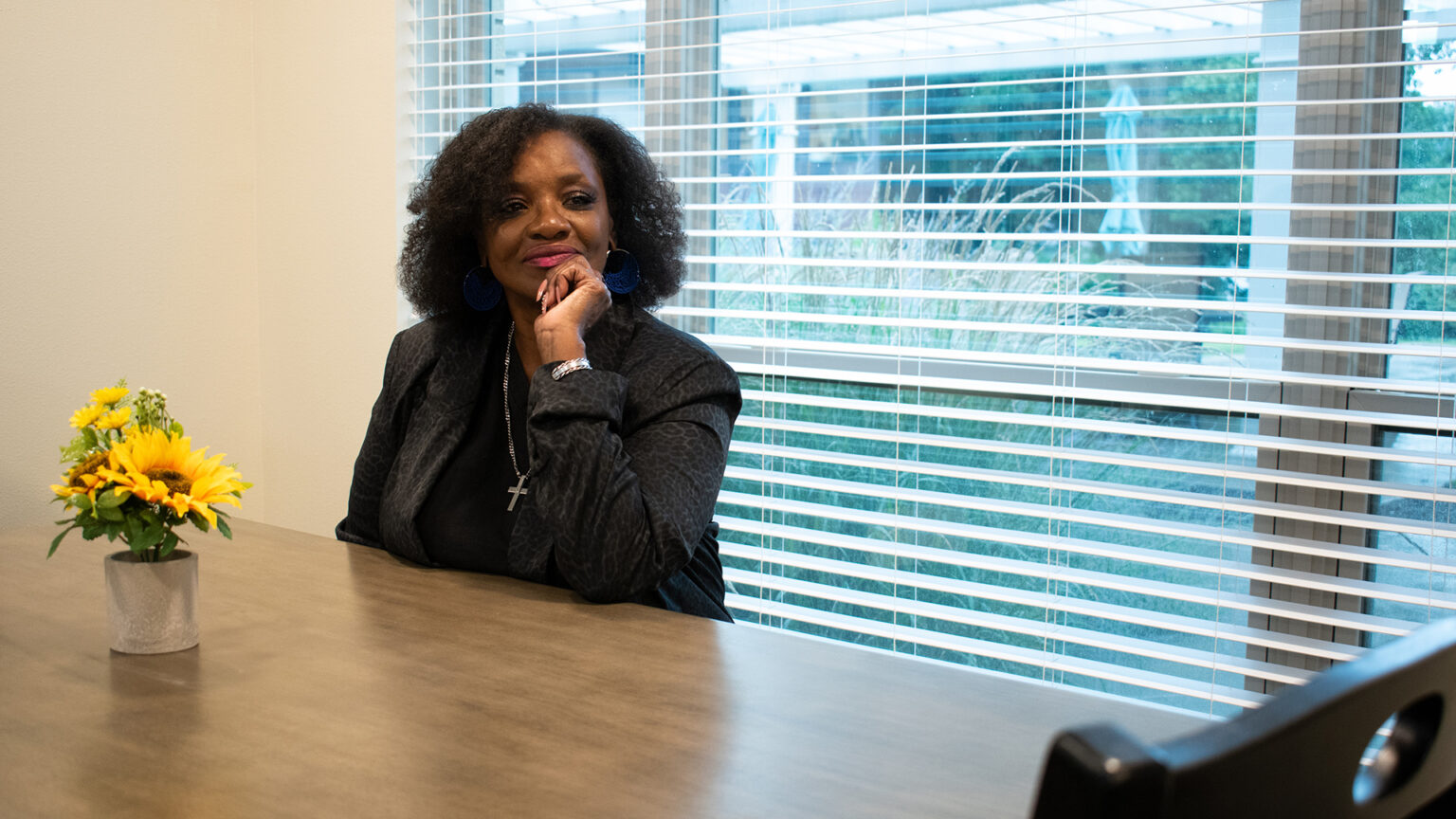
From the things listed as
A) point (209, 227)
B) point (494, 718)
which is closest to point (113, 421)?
point (494, 718)

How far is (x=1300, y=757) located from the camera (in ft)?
1.54

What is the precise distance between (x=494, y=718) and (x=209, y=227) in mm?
2561

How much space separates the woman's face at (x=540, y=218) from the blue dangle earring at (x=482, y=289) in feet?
0.22

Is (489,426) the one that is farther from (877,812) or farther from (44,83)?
(44,83)

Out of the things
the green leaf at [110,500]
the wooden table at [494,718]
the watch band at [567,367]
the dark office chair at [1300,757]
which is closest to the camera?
the dark office chair at [1300,757]

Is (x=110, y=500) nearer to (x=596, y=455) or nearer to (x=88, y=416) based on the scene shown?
(x=88, y=416)

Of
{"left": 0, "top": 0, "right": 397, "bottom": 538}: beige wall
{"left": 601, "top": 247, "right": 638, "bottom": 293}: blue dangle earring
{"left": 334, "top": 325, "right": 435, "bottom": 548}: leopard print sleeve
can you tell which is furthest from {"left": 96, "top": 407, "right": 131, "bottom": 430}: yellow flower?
{"left": 0, "top": 0, "right": 397, "bottom": 538}: beige wall

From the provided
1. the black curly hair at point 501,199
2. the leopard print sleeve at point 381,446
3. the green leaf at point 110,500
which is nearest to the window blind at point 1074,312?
the black curly hair at point 501,199

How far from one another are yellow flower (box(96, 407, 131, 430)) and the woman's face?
74cm

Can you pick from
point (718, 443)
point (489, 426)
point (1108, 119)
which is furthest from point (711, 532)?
point (1108, 119)

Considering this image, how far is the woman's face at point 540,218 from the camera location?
189cm

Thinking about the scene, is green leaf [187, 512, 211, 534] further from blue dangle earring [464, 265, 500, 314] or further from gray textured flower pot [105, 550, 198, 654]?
blue dangle earring [464, 265, 500, 314]

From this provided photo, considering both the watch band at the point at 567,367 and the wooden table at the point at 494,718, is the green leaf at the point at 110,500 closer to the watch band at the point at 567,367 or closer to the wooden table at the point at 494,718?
the wooden table at the point at 494,718

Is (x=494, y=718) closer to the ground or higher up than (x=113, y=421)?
closer to the ground
